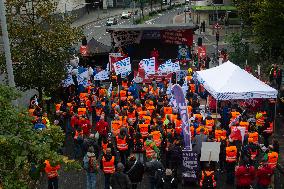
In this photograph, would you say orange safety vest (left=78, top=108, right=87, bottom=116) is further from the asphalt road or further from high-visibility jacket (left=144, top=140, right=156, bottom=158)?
the asphalt road

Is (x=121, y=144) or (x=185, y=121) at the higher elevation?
(x=185, y=121)

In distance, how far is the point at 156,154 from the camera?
528 inches

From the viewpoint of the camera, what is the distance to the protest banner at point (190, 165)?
45.6ft

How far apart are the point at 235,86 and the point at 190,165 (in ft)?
17.7

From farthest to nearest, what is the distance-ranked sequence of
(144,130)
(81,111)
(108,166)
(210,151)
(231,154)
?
(81,111), (144,130), (231,154), (210,151), (108,166)

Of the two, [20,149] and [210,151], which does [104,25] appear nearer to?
[210,151]

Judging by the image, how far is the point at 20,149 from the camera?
656 centimetres

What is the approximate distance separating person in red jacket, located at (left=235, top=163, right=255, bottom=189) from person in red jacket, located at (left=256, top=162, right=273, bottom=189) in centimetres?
18

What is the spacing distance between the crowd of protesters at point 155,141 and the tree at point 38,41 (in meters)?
1.53

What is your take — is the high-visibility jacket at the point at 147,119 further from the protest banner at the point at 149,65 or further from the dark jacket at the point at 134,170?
the protest banner at the point at 149,65

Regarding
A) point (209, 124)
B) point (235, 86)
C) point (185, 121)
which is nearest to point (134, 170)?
point (185, 121)

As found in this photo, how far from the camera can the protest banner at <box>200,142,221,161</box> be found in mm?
13508

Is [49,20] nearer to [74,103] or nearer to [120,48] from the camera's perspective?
[74,103]

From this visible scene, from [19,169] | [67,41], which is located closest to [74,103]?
[67,41]
